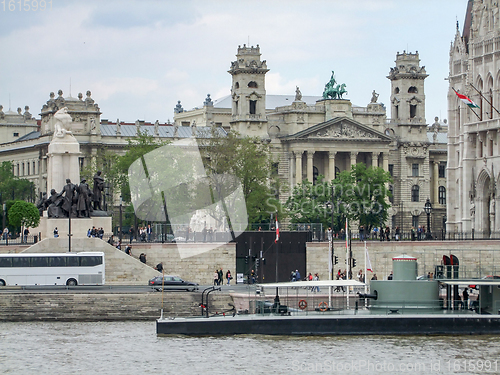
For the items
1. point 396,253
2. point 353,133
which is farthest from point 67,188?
point 353,133

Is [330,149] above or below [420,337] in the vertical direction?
above

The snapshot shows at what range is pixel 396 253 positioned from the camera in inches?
3159

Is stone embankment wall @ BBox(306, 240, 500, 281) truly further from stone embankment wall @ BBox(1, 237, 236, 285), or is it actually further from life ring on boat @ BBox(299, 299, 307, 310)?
life ring on boat @ BBox(299, 299, 307, 310)

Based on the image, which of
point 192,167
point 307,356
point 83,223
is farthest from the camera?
point 192,167

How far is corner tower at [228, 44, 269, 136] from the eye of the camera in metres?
134

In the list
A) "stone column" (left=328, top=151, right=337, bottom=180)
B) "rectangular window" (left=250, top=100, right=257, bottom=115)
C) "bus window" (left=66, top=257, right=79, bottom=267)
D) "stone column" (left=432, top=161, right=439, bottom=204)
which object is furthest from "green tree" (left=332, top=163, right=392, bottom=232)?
"bus window" (left=66, top=257, right=79, bottom=267)

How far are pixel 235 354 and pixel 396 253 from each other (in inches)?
1324

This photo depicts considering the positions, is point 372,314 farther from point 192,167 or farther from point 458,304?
point 192,167

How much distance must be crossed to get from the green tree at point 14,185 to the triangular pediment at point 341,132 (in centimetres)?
3008

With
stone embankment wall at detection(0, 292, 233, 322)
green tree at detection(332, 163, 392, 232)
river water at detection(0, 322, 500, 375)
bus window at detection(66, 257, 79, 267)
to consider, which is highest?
green tree at detection(332, 163, 392, 232)

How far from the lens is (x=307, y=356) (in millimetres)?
→ 48125

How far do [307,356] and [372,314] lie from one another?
6807 millimetres

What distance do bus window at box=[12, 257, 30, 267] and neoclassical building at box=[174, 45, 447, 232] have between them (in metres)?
69.0

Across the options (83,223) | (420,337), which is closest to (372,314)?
(420,337)
